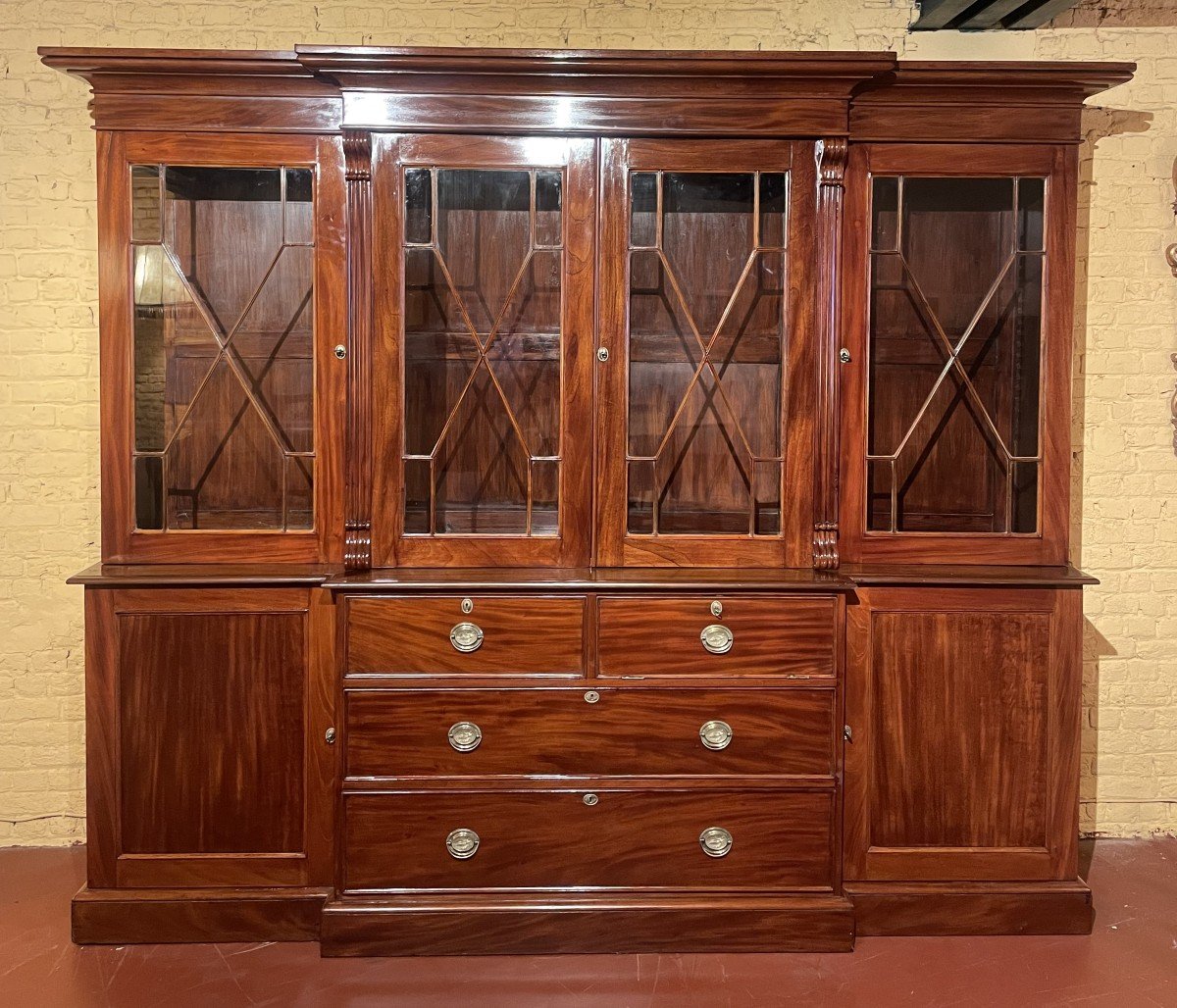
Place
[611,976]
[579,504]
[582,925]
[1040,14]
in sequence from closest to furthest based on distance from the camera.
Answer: [611,976], [582,925], [579,504], [1040,14]

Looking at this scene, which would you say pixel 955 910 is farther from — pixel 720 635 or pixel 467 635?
pixel 467 635

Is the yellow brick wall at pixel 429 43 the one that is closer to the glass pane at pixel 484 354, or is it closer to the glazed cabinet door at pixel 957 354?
the glazed cabinet door at pixel 957 354

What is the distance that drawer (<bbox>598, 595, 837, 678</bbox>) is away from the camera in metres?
2.62

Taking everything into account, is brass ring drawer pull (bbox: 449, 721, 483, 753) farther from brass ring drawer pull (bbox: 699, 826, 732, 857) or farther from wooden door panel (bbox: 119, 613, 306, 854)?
brass ring drawer pull (bbox: 699, 826, 732, 857)

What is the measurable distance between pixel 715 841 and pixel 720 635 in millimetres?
517

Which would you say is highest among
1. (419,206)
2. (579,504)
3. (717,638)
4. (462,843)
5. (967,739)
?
(419,206)

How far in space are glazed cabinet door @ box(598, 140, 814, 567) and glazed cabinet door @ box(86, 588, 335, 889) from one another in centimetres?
86

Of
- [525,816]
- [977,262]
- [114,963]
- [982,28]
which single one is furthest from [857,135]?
[114,963]

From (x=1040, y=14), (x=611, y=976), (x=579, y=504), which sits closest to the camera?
(x=611, y=976)

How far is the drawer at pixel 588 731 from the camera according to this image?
8.55 ft

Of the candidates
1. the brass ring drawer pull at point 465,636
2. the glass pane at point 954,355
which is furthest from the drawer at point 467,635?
the glass pane at point 954,355

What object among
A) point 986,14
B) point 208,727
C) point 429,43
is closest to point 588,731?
point 208,727

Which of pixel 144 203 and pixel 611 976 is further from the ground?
pixel 144 203

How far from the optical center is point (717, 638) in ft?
8.60
